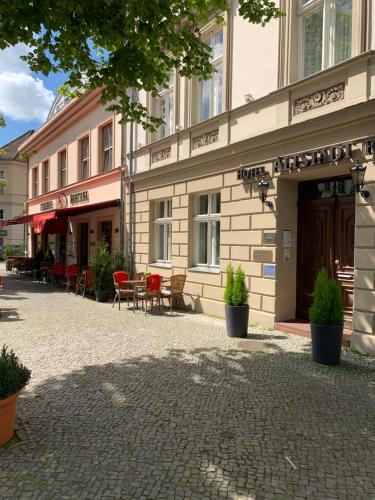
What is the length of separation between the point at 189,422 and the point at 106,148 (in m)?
13.4

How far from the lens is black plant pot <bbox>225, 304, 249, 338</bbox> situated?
7336mm

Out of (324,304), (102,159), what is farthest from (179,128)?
(324,304)

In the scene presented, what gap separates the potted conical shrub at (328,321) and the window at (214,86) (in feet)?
19.6

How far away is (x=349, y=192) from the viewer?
7445 millimetres

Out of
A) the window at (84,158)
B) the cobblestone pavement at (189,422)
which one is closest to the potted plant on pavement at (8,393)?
the cobblestone pavement at (189,422)

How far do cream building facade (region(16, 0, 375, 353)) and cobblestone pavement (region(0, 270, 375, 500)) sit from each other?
5.51ft

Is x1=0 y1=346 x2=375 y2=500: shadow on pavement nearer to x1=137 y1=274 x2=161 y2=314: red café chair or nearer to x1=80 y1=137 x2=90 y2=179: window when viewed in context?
x1=137 y1=274 x2=161 y2=314: red café chair

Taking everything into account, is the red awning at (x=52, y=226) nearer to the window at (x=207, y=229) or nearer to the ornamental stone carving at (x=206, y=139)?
the window at (x=207, y=229)

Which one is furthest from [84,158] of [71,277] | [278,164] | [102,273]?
[278,164]

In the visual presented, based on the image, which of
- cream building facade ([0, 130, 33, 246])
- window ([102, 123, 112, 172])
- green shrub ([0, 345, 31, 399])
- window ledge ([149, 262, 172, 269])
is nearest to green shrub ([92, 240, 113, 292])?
window ledge ([149, 262, 172, 269])

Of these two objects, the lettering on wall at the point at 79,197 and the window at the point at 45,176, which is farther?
the window at the point at 45,176

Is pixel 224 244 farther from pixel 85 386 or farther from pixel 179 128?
pixel 85 386

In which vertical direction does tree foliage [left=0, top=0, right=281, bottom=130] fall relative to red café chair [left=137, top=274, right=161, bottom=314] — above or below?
above

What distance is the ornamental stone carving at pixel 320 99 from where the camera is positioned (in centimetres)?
682
